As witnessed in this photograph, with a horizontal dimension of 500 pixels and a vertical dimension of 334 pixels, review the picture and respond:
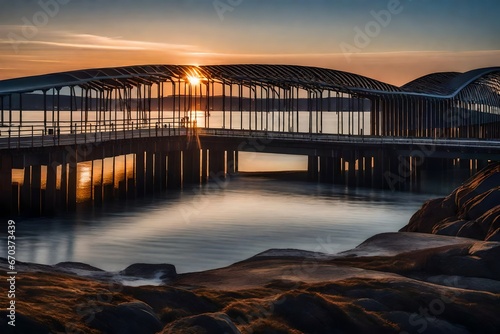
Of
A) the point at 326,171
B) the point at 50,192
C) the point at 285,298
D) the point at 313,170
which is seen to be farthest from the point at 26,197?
the point at 313,170

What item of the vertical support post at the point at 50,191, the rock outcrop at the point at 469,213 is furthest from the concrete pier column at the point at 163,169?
the rock outcrop at the point at 469,213

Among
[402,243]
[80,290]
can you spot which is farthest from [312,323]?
[402,243]

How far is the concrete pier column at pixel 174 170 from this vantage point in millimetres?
77438

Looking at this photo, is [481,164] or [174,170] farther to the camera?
[481,164]

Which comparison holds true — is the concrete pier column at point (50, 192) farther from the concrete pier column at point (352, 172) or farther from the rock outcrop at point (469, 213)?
the concrete pier column at point (352, 172)

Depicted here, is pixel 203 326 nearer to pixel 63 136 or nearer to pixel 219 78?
pixel 63 136

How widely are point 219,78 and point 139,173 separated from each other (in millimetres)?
12987

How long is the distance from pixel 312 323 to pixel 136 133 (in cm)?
5286

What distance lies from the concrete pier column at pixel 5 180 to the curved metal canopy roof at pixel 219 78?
728cm

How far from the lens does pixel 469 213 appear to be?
3816 centimetres

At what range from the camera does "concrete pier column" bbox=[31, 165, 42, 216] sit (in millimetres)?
52000

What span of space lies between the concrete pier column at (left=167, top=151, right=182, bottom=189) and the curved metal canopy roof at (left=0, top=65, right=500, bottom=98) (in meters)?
6.68

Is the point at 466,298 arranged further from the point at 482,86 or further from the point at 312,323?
the point at 482,86

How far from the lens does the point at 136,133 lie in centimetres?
7319
